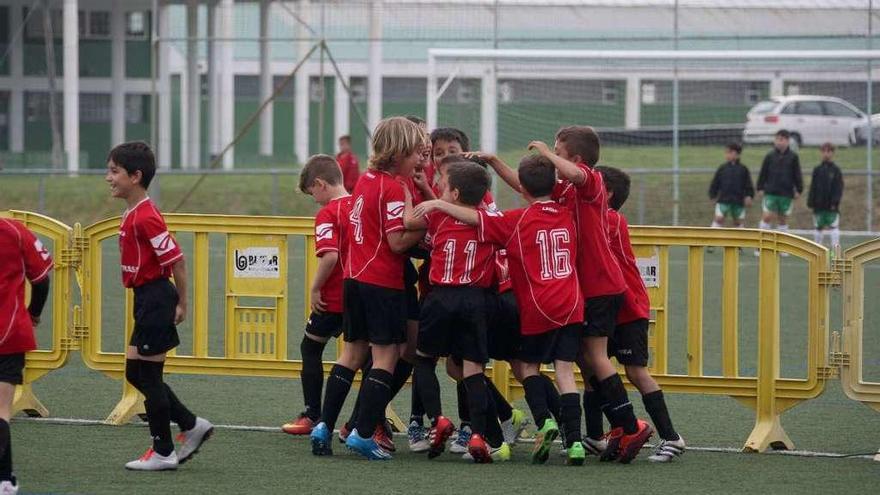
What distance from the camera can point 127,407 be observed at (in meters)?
8.77

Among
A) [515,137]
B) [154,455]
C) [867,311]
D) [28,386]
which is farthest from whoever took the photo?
[515,137]

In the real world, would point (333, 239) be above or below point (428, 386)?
above

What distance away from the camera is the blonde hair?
7492 millimetres

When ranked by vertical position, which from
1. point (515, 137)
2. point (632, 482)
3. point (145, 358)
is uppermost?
point (515, 137)

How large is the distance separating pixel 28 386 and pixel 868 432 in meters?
5.17

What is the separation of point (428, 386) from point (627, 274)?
1.24 metres

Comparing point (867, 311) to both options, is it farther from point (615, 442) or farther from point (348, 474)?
point (348, 474)

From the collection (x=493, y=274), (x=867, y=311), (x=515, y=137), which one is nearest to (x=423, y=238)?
(x=493, y=274)

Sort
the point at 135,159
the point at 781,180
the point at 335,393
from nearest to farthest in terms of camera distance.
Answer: the point at 135,159
the point at 335,393
the point at 781,180

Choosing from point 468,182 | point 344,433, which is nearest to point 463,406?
point 344,433

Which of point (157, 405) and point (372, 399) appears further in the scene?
point (372, 399)

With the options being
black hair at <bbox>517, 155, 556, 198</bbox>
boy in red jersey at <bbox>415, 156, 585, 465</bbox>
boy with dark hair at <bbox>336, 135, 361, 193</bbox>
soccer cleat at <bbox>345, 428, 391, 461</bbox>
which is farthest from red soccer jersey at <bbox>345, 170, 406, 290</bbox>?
boy with dark hair at <bbox>336, 135, 361, 193</bbox>

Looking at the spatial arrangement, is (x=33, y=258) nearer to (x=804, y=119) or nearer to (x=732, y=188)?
(x=732, y=188)

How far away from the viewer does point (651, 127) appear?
2925 centimetres
